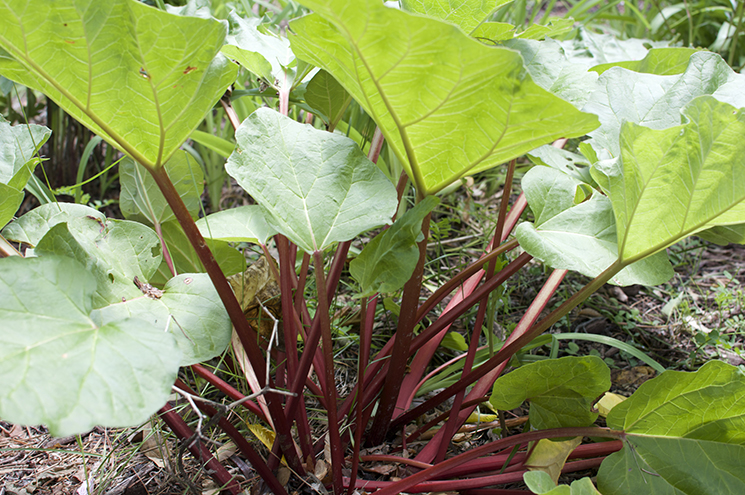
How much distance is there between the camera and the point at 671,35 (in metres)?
2.52

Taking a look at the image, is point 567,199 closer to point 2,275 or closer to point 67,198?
point 2,275

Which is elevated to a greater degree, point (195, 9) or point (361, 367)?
point (195, 9)

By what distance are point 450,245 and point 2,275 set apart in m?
1.31

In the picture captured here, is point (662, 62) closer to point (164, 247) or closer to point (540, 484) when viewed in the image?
point (540, 484)

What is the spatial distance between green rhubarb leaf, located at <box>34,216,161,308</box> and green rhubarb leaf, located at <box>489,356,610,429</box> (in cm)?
55

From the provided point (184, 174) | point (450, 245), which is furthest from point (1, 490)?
point (450, 245)

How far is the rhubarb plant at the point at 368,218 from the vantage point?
1.65ft

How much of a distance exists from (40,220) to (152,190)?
0.88 ft

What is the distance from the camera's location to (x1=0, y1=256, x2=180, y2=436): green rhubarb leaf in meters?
0.45

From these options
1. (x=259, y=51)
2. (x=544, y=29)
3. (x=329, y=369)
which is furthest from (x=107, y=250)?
(x=544, y=29)

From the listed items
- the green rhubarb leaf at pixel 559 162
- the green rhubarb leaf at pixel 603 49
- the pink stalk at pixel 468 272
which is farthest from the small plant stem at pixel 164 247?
the green rhubarb leaf at pixel 603 49

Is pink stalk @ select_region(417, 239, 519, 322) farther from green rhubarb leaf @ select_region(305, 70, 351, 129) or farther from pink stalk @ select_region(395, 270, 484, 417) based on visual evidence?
green rhubarb leaf @ select_region(305, 70, 351, 129)

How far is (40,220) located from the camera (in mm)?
752

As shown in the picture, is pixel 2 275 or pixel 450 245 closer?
pixel 2 275
